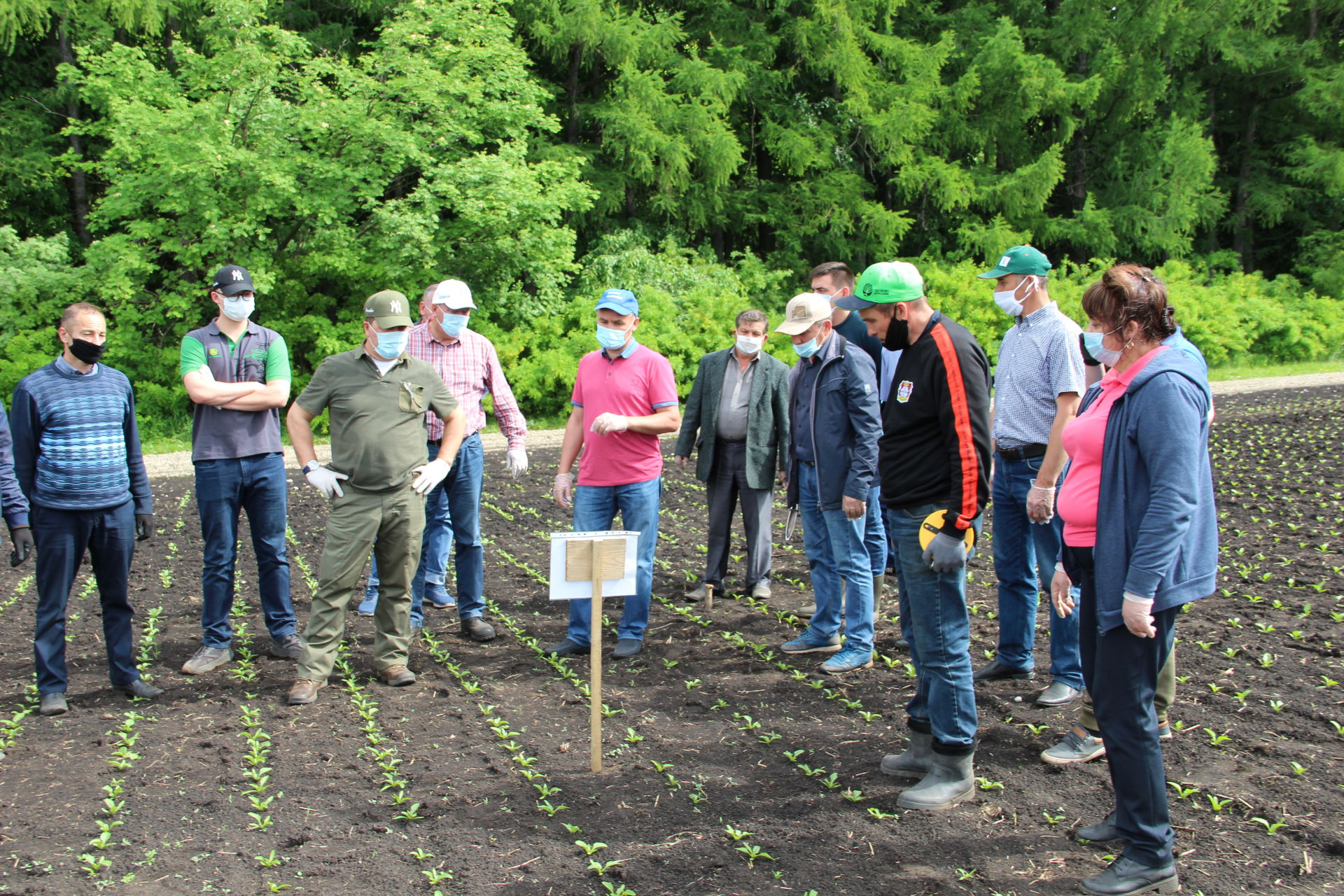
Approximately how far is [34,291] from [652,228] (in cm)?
1320

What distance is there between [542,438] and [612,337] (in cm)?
998

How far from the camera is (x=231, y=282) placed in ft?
20.2

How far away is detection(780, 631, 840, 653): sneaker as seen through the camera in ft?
21.4

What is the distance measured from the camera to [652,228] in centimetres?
2502

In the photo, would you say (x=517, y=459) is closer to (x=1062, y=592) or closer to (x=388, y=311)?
(x=388, y=311)

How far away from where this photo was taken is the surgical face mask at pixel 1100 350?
13.0 feet

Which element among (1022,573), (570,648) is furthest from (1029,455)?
(570,648)

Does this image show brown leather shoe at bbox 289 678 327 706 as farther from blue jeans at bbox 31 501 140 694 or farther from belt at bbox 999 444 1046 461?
belt at bbox 999 444 1046 461

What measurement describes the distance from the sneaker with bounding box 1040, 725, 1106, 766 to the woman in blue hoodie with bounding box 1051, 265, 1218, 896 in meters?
1.00

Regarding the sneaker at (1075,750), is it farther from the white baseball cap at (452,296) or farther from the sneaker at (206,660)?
the sneaker at (206,660)

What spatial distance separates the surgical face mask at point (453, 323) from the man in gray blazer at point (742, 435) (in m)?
1.80

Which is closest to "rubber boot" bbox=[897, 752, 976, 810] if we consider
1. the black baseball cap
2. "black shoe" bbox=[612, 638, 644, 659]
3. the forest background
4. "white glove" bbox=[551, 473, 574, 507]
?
"black shoe" bbox=[612, 638, 644, 659]

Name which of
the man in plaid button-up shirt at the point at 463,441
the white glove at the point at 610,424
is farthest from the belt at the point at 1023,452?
the man in plaid button-up shirt at the point at 463,441

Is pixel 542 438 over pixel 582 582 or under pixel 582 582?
under
